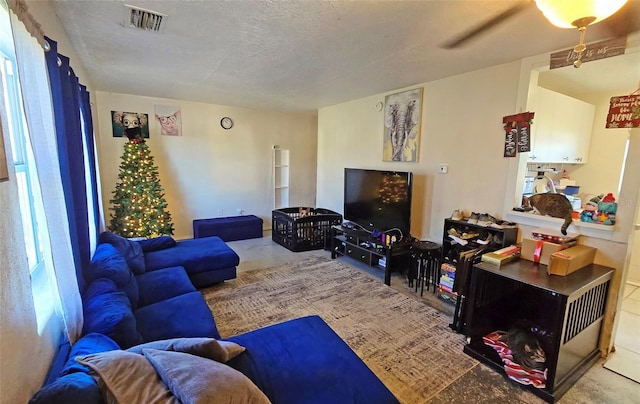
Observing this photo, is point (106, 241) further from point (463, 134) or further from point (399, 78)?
point (463, 134)

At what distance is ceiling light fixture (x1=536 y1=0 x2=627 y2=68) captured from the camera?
3.76 feet

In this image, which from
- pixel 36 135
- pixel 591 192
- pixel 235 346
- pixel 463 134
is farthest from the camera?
pixel 591 192

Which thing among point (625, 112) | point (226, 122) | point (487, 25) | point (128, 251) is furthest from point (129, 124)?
point (625, 112)

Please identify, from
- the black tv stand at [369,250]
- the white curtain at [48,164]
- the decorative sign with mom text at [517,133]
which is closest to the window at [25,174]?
the white curtain at [48,164]

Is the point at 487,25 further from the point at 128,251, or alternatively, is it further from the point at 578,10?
the point at 128,251

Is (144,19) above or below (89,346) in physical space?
above

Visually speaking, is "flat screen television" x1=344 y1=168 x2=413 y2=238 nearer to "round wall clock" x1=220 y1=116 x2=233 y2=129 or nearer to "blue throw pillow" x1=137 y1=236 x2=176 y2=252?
"blue throw pillow" x1=137 y1=236 x2=176 y2=252

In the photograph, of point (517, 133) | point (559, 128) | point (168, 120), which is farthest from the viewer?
point (168, 120)

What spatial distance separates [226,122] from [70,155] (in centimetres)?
390

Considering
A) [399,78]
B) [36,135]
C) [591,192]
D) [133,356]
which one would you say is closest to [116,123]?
[36,135]

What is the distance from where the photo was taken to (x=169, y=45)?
8.11ft

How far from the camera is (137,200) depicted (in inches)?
161

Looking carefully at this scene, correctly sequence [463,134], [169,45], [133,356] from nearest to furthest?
[133,356] → [169,45] → [463,134]

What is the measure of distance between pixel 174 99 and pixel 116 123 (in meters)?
0.96
